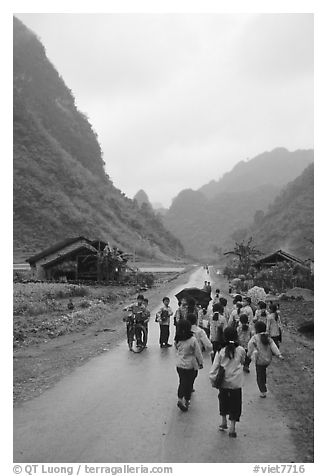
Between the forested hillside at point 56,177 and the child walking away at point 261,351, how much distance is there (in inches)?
2183

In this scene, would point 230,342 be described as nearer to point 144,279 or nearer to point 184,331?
point 184,331

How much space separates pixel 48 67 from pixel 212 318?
113202mm

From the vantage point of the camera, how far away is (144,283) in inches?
1549

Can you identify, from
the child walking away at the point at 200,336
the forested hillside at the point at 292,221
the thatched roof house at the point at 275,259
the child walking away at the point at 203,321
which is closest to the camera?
the child walking away at the point at 200,336

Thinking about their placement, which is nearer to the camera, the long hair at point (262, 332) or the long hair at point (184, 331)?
the long hair at point (184, 331)

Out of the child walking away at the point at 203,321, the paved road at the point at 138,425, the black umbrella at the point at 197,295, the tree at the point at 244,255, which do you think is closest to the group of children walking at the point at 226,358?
the paved road at the point at 138,425

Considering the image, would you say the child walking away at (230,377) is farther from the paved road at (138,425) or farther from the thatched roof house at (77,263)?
the thatched roof house at (77,263)

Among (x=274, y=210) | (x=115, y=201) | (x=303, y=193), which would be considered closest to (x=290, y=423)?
(x=115, y=201)

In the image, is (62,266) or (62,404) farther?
(62,266)

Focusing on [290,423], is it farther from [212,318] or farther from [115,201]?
[115,201]

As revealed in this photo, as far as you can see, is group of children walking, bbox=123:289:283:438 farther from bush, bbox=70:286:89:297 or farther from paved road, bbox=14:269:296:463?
bush, bbox=70:286:89:297

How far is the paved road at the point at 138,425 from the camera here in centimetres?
563

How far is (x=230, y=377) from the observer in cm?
645

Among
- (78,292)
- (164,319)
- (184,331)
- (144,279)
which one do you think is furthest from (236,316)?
(144,279)
